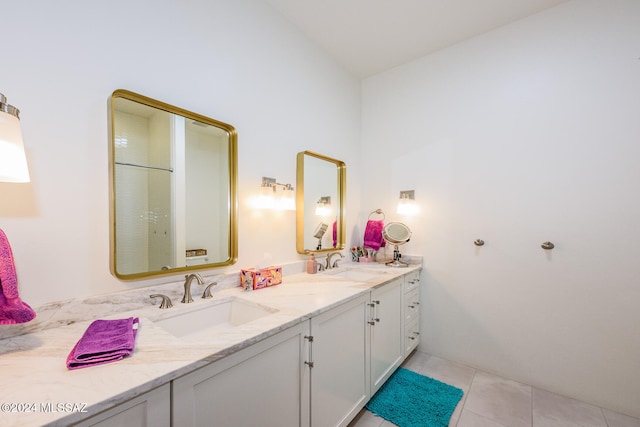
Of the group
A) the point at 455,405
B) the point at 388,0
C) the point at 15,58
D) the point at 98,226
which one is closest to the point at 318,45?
the point at 388,0

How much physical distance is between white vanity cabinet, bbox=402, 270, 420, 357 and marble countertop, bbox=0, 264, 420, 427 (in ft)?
3.48

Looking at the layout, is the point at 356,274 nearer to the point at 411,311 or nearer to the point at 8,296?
the point at 411,311

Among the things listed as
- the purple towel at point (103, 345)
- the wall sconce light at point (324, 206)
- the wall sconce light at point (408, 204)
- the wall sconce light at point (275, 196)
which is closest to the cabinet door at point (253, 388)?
the purple towel at point (103, 345)

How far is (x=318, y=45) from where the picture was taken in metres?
2.31

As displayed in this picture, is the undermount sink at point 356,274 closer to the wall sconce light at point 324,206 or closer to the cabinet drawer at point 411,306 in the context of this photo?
the cabinet drawer at point 411,306

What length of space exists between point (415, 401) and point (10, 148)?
233cm

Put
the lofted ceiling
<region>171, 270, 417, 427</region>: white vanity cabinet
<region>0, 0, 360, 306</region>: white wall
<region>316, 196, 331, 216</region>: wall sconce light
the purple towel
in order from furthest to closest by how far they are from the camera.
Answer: <region>316, 196, 331, 216</region>: wall sconce light
the lofted ceiling
<region>0, 0, 360, 306</region>: white wall
<region>171, 270, 417, 427</region>: white vanity cabinet
the purple towel

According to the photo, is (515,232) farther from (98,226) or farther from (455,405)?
(98,226)

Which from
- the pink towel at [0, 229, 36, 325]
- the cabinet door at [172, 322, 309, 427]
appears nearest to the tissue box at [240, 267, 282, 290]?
the cabinet door at [172, 322, 309, 427]

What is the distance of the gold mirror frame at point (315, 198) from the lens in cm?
207

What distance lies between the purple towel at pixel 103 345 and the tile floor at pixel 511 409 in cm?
140

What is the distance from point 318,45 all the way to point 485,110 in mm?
1494

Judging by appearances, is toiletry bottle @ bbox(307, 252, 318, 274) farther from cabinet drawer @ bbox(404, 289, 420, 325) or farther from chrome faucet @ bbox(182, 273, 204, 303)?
chrome faucet @ bbox(182, 273, 204, 303)

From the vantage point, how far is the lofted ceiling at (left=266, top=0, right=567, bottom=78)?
6.21 feet
